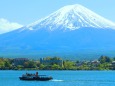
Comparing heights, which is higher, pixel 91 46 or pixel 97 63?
pixel 91 46

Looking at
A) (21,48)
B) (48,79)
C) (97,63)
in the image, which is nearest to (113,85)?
(48,79)

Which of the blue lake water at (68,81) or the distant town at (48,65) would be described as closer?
the blue lake water at (68,81)

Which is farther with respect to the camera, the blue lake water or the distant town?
the distant town

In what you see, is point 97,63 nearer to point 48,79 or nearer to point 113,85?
point 48,79

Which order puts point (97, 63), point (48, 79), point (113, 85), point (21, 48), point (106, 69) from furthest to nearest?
point (21, 48), point (97, 63), point (106, 69), point (48, 79), point (113, 85)

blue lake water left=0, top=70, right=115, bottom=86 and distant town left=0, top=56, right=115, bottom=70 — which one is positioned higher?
distant town left=0, top=56, right=115, bottom=70

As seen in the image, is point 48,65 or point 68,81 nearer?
point 68,81

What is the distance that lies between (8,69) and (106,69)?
13.9m

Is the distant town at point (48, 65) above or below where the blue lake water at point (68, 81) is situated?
above

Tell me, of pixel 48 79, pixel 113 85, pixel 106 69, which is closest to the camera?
pixel 113 85

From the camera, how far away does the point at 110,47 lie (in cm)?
19788

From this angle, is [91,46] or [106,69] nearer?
[106,69]

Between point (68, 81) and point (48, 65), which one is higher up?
point (48, 65)

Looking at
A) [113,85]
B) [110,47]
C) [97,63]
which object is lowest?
[113,85]
